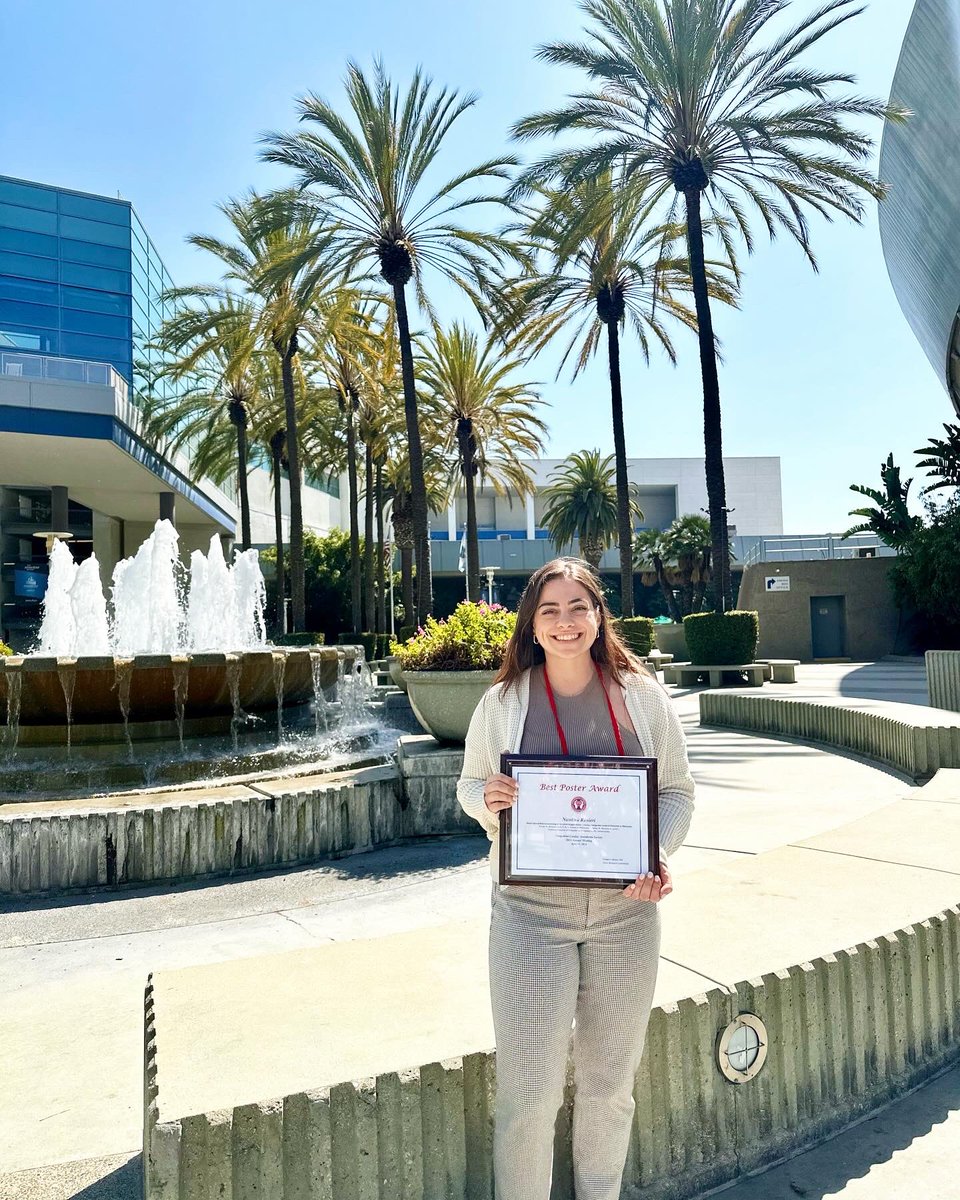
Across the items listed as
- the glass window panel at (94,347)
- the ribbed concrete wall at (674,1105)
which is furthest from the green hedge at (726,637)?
the glass window panel at (94,347)

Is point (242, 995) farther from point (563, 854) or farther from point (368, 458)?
point (368, 458)

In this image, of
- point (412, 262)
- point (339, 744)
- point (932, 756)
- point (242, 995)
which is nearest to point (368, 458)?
point (412, 262)

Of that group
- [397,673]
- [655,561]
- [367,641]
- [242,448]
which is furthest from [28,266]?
[655,561]

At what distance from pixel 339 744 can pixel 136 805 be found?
3869 mm

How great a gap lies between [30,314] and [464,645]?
33.2 metres

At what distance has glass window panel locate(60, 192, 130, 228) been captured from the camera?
34500 mm

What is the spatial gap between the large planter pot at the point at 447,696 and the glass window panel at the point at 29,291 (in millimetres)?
32993

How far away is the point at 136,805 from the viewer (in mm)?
5867

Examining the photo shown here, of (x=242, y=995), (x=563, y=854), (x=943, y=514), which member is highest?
(x=943, y=514)

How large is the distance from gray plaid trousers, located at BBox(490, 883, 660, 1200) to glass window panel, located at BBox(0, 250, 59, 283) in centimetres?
3771

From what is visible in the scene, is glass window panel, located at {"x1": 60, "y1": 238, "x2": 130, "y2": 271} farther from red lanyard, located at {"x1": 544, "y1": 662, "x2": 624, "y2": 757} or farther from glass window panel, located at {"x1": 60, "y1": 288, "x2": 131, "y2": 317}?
red lanyard, located at {"x1": 544, "y1": 662, "x2": 624, "y2": 757}

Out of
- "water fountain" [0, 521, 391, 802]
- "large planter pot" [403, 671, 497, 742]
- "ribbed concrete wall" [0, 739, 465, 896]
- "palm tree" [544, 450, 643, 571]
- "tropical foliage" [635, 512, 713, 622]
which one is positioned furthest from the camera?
"tropical foliage" [635, 512, 713, 622]

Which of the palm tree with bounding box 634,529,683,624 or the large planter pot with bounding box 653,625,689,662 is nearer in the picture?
the large planter pot with bounding box 653,625,689,662

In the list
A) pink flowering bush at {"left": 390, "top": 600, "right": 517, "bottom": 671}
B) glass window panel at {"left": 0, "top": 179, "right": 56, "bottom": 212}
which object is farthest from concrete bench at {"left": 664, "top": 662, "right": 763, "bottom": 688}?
glass window panel at {"left": 0, "top": 179, "right": 56, "bottom": 212}
